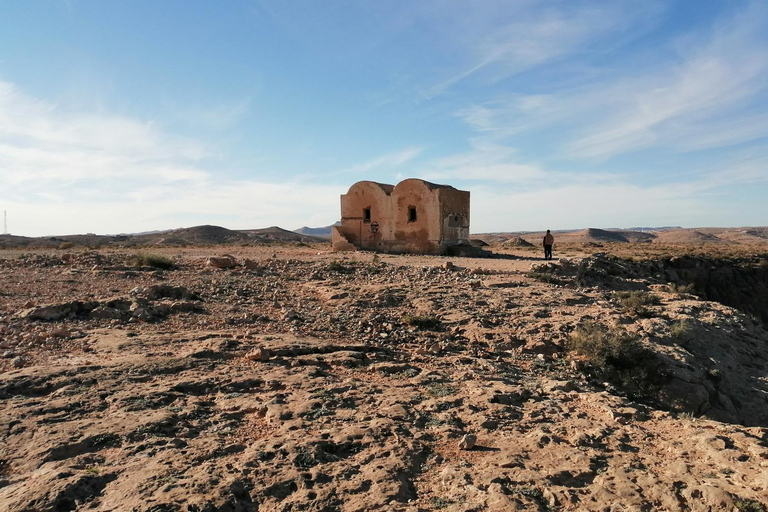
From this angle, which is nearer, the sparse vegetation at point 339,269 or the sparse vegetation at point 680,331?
the sparse vegetation at point 680,331

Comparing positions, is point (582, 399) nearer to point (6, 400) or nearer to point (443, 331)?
point (443, 331)

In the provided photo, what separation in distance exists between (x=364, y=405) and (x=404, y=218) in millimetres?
16142

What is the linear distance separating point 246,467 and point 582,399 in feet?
11.7

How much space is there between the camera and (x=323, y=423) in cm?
444

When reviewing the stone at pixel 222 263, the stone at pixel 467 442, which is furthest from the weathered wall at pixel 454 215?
the stone at pixel 467 442

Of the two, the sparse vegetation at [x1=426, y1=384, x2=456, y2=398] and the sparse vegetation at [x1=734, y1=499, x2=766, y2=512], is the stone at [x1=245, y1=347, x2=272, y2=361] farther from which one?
the sparse vegetation at [x1=734, y1=499, x2=766, y2=512]

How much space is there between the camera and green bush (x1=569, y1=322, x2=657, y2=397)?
648cm

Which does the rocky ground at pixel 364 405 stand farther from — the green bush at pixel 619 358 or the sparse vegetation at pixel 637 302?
the sparse vegetation at pixel 637 302

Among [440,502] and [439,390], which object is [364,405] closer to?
[439,390]

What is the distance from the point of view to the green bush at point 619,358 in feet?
21.3

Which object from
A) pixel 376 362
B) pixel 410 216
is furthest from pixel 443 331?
pixel 410 216

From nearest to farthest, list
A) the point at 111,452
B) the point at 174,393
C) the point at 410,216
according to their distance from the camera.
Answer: the point at 111,452 → the point at 174,393 → the point at 410,216

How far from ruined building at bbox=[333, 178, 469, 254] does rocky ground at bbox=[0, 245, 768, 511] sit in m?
10.4

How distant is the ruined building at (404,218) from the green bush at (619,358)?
1288cm
